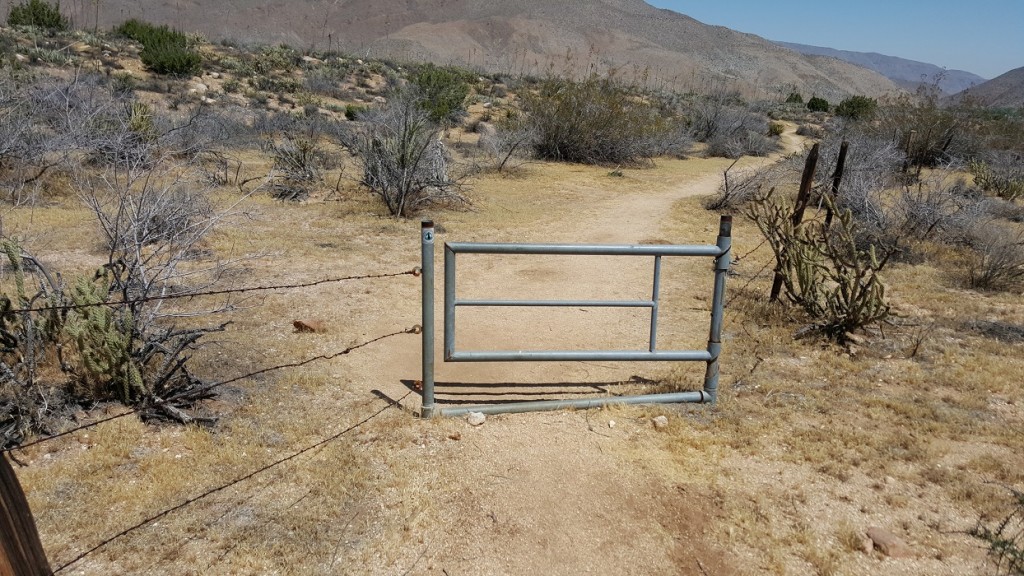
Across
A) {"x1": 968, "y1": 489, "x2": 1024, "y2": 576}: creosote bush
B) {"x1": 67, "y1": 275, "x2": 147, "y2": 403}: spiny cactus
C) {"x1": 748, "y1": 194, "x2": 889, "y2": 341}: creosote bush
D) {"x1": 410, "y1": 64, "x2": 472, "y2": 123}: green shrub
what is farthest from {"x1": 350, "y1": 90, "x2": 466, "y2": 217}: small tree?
{"x1": 968, "y1": 489, "x2": 1024, "y2": 576}: creosote bush

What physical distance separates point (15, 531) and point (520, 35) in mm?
82726

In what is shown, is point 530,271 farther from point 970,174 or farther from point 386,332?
point 970,174

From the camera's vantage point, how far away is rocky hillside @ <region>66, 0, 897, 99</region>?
237 feet

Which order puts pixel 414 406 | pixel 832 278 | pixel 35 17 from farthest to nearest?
pixel 35 17 < pixel 832 278 < pixel 414 406

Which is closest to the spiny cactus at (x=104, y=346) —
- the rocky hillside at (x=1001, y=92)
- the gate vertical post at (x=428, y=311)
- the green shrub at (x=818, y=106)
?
the gate vertical post at (x=428, y=311)

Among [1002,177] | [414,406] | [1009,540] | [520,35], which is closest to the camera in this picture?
[1009,540]

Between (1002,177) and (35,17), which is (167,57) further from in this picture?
(1002,177)

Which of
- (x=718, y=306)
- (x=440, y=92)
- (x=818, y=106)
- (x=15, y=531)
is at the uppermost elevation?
(x=818, y=106)

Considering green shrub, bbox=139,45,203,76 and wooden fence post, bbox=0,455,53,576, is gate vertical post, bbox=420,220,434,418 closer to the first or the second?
wooden fence post, bbox=0,455,53,576

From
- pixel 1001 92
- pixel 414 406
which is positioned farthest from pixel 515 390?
pixel 1001 92

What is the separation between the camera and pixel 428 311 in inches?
159

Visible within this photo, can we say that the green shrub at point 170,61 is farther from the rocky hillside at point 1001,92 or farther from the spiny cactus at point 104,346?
the rocky hillside at point 1001,92

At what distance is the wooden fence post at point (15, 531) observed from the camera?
2.04 meters

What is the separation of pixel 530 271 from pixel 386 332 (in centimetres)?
283
